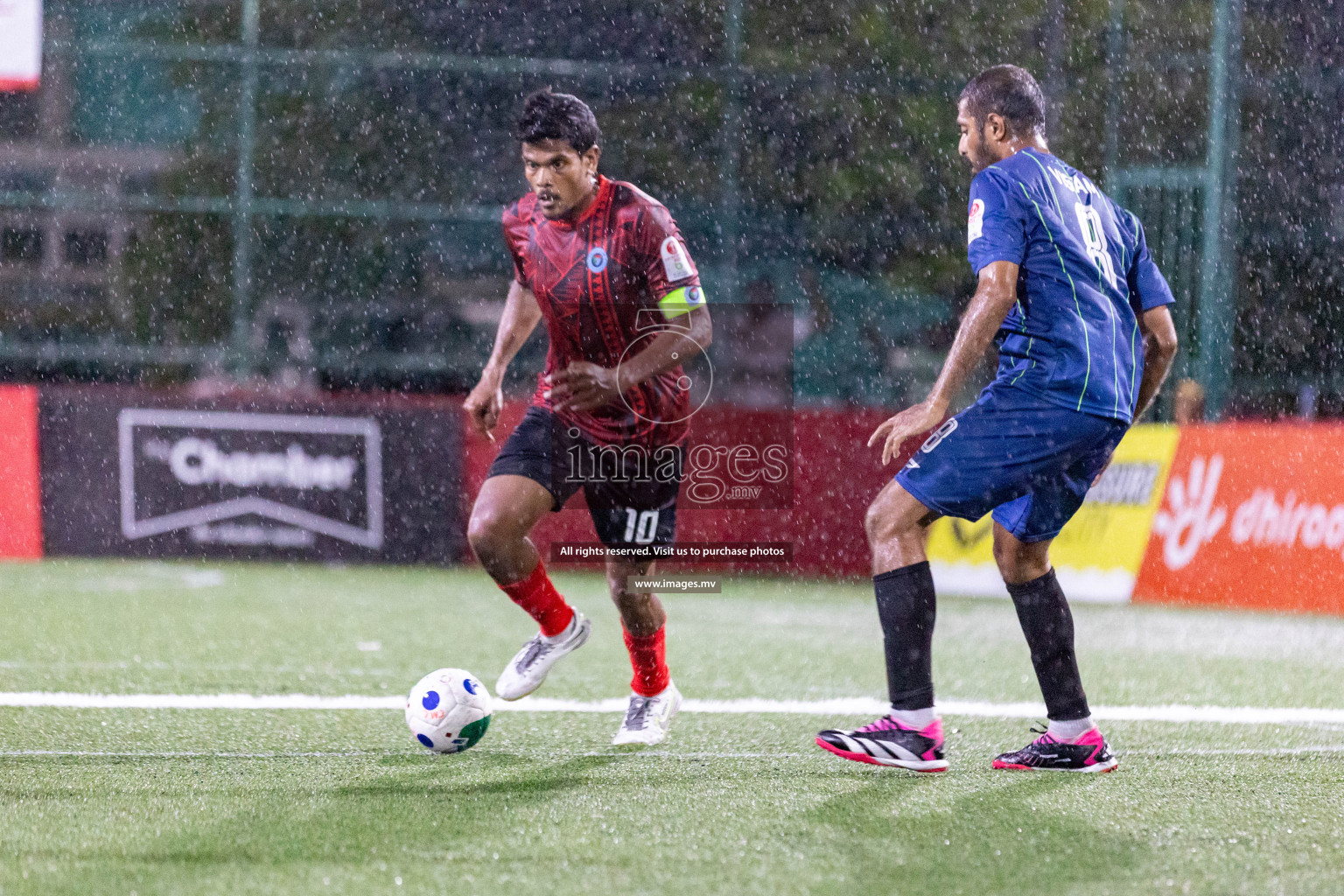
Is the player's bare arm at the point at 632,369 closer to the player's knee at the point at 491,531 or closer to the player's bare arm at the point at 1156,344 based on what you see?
the player's knee at the point at 491,531

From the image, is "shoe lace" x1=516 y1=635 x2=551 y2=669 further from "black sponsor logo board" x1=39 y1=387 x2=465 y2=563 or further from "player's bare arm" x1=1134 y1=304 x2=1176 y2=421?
"black sponsor logo board" x1=39 y1=387 x2=465 y2=563

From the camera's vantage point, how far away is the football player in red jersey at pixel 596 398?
461 cm

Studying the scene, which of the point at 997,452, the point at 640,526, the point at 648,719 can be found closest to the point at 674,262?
the point at 640,526

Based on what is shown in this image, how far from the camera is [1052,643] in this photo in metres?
4.34

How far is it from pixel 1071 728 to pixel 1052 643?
255 millimetres

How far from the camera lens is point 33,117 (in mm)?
13883

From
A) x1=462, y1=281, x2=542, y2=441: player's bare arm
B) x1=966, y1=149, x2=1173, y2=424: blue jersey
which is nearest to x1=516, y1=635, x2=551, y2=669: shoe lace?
x1=462, y1=281, x2=542, y2=441: player's bare arm

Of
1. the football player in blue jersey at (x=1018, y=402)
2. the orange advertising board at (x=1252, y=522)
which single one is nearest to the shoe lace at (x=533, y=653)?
the football player in blue jersey at (x=1018, y=402)

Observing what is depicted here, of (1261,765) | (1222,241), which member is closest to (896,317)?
(1222,241)

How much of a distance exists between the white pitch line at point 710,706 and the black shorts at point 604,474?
95 centimetres

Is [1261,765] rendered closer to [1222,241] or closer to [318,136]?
[1222,241]

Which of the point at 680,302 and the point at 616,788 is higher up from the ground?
the point at 680,302

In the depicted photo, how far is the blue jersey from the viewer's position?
404 cm

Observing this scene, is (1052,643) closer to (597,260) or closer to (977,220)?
(977,220)
